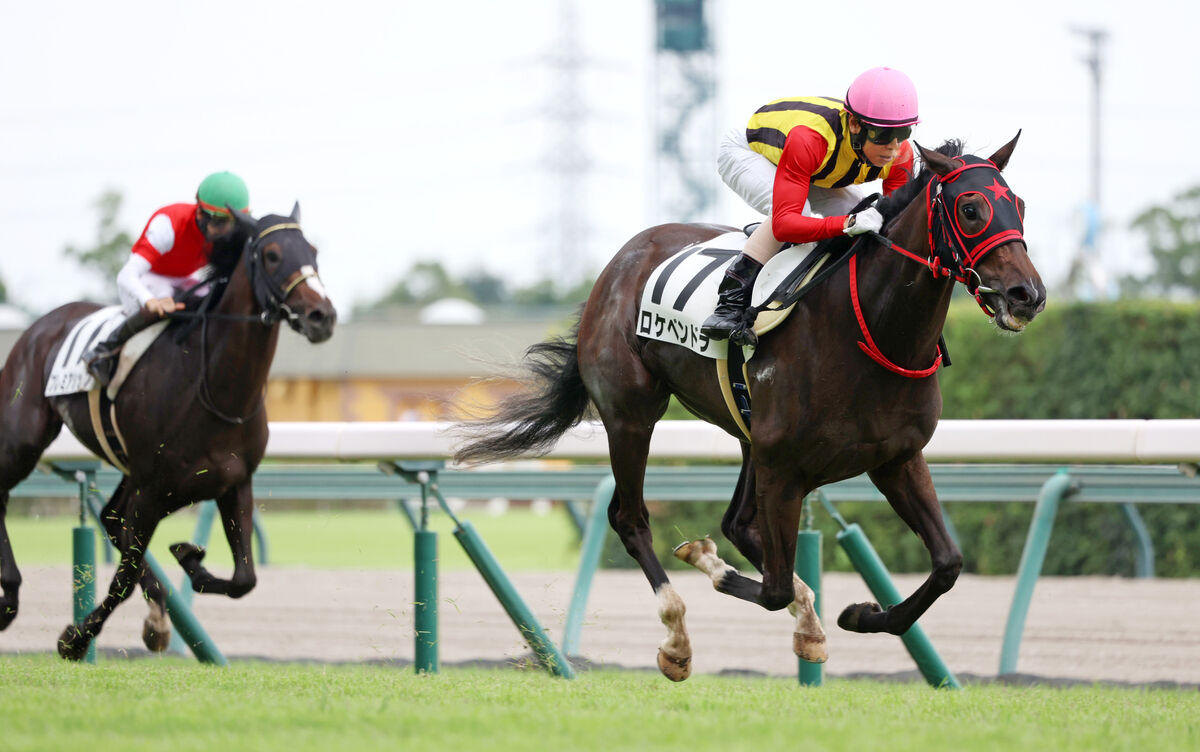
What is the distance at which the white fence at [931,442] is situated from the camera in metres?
5.36

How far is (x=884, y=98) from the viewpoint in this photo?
4.29 meters

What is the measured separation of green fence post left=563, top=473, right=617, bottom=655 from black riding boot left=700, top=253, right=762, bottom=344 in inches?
69.7

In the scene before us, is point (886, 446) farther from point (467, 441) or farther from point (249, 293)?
point (249, 293)

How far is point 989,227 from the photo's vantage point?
3.91 m

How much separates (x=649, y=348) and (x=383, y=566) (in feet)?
24.7

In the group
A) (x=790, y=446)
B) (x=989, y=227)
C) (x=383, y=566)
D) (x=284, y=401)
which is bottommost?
(x=284, y=401)

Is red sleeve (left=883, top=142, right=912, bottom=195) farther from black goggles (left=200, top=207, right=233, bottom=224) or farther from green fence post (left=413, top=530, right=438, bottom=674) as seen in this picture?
black goggles (left=200, top=207, right=233, bottom=224)

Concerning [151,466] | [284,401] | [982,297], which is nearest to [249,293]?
[151,466]

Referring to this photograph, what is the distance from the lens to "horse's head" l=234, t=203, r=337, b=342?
552cm

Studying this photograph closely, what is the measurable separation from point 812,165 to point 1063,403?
259 inches

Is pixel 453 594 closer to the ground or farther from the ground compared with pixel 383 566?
farther from the ground

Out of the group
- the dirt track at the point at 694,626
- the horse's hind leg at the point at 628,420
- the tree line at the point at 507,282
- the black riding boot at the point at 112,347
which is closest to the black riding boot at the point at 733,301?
the horse's hind leg at the point at 628,420

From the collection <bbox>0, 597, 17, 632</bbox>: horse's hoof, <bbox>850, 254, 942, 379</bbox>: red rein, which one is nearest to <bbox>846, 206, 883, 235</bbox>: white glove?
<bbox>850, 254, 942, 379</bbox>: red rein

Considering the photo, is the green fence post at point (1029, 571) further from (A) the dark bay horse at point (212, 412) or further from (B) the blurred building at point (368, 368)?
(B) the blurred building at point (368, 368)
